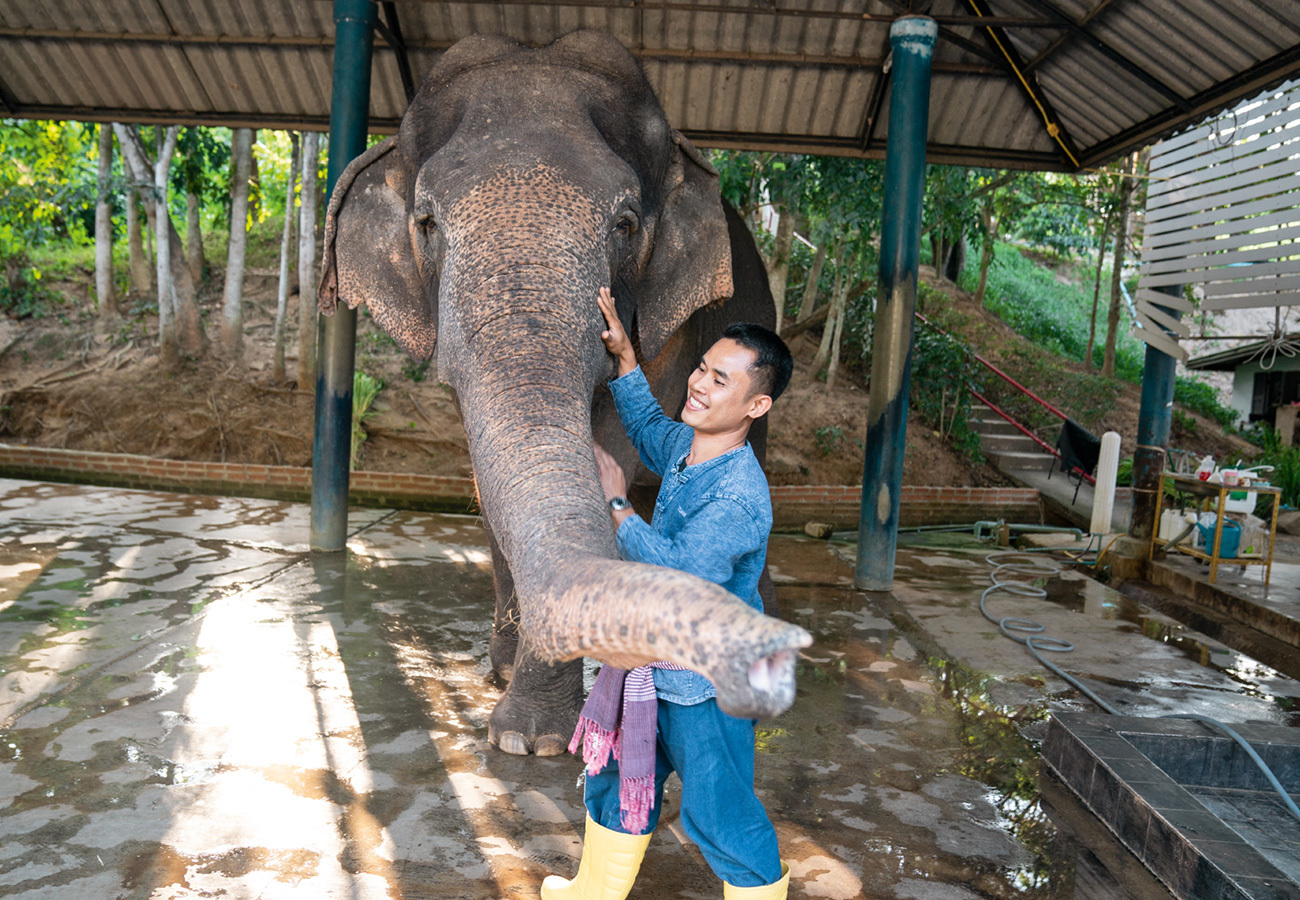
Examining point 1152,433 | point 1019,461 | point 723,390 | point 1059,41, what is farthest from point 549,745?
point 1019,461

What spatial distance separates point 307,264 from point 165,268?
1619 mm

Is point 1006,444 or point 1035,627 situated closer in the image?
point 1035,627

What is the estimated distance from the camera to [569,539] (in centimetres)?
166

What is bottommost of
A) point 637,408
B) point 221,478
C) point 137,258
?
point 221,478

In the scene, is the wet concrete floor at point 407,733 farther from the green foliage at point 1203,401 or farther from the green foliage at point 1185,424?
the green foliage at point 1203,401

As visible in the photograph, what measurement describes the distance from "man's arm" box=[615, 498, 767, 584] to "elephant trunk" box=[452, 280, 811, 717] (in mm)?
106

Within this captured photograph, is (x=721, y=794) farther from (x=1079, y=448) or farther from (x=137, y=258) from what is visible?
(x=137, y=258)

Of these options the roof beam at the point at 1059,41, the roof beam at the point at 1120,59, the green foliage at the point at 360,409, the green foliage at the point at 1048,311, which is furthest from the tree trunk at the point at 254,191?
the green foliage at the point at 1048,311

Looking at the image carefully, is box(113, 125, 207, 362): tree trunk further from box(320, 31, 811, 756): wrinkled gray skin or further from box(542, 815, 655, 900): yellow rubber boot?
box(542, 815, 655, 900): yellow rubber boot

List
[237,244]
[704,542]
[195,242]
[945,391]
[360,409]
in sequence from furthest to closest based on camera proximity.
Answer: [195,242], [945,391], [237,244], [360,409], [704,542]

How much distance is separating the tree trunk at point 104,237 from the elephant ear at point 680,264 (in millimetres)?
9498

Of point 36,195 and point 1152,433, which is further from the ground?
point 36,195

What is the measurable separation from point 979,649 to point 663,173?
2.74m

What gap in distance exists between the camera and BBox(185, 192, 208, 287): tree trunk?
1151cm
